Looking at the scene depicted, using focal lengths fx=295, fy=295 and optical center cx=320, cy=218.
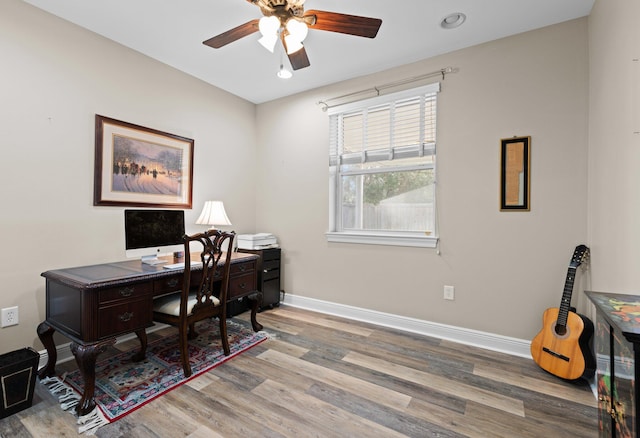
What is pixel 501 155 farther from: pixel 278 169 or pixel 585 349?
pixel 278 169

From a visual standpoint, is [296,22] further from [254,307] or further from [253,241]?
[254,307]

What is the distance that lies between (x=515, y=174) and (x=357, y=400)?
215cm

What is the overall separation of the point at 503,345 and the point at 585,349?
0.61 m

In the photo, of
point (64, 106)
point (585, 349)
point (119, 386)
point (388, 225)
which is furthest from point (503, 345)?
point (64, 106)

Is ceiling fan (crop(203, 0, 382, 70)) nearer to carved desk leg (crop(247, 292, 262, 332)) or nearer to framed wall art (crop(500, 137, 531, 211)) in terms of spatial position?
framed wall art (crop(500, 137, 531, 211))

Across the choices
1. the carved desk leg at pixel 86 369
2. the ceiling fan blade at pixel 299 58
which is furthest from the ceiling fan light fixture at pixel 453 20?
the carved desk leg at pixel 86 369

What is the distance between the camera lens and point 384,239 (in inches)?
121

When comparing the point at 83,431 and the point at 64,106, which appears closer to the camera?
the point at 83,431

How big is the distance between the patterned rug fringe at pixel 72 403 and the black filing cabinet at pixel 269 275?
181 cm

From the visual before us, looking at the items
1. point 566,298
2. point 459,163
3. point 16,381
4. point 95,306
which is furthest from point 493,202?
point 16,381

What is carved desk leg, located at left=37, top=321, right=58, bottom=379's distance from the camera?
2.05 metres

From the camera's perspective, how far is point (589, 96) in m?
2.21

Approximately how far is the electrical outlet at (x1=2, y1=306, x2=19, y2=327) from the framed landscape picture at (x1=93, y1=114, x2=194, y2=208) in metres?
0.93

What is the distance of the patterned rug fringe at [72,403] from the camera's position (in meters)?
1.62
